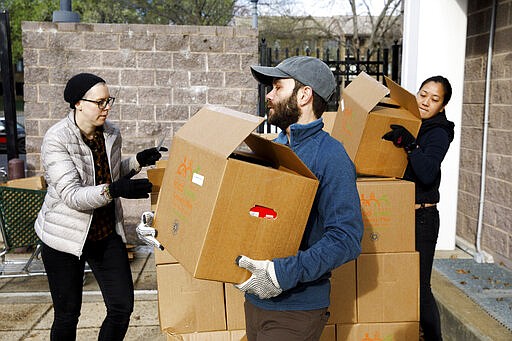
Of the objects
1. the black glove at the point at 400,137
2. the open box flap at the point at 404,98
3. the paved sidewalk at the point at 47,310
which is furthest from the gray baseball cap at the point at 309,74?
the paved sidewalk at the point at 47,310

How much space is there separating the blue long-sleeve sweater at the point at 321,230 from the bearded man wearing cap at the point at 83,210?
110cm

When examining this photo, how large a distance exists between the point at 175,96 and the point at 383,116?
3.24 m

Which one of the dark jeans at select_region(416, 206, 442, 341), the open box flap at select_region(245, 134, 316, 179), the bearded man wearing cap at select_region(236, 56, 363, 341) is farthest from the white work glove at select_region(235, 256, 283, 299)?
the dark jeans at select_region(416, 206, 442, 341)

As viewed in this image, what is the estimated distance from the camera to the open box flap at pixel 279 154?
1874 millimetres

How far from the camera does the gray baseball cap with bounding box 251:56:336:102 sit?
2.06 meters

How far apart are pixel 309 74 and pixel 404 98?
4.00ft

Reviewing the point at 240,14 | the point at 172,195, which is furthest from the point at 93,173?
the point at 240,14

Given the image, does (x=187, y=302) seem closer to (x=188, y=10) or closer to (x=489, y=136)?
(x=489, y=136)

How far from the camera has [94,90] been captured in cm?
294

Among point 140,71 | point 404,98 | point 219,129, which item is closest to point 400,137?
point 404,98

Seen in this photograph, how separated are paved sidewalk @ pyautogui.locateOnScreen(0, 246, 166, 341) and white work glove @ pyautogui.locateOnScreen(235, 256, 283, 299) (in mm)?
2119

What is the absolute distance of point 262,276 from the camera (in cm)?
187

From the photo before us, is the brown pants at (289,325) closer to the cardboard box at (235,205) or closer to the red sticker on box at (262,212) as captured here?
the cardboard box at (235,205)

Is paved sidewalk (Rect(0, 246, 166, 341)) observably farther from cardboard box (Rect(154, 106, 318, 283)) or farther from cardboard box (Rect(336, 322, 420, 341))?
cardboard box (Rect(154, 106, 318, 283))
